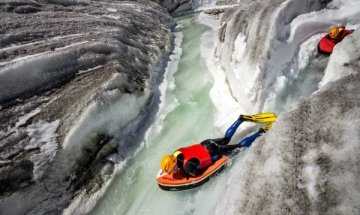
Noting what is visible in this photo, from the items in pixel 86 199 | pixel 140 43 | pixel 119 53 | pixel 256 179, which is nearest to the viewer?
pixel 256 179

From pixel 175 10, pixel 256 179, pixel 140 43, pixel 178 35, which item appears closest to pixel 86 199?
pixel 256 179

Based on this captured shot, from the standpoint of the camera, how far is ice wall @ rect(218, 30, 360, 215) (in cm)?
406

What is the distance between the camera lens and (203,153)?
8094 mm

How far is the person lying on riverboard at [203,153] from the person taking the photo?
25.0 ft

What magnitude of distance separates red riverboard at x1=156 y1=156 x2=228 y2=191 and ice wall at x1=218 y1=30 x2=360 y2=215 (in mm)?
2423

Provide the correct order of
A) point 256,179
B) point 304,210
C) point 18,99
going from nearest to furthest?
point 304,210, point 256,179, point 18,99

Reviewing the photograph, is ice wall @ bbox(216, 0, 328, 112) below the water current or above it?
above

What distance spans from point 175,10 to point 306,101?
25.1 metres

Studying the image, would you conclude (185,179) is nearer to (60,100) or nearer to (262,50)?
(60,100)

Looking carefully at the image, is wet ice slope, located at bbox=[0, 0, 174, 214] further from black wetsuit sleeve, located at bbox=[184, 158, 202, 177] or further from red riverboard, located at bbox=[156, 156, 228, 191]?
black wetsuit sleeve, located at bbox=[184, 158, 202, 177]

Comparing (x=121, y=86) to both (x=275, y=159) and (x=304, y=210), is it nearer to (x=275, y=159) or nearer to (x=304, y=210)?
(x=275, y=159)

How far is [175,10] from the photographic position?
94.5ft

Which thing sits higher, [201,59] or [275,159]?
[275,159]

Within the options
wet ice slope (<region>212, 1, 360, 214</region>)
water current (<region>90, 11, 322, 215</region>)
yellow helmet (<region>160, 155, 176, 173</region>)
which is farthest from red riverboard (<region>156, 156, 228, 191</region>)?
wet ice slope (<region>212, 1, 360, 214</region>)
